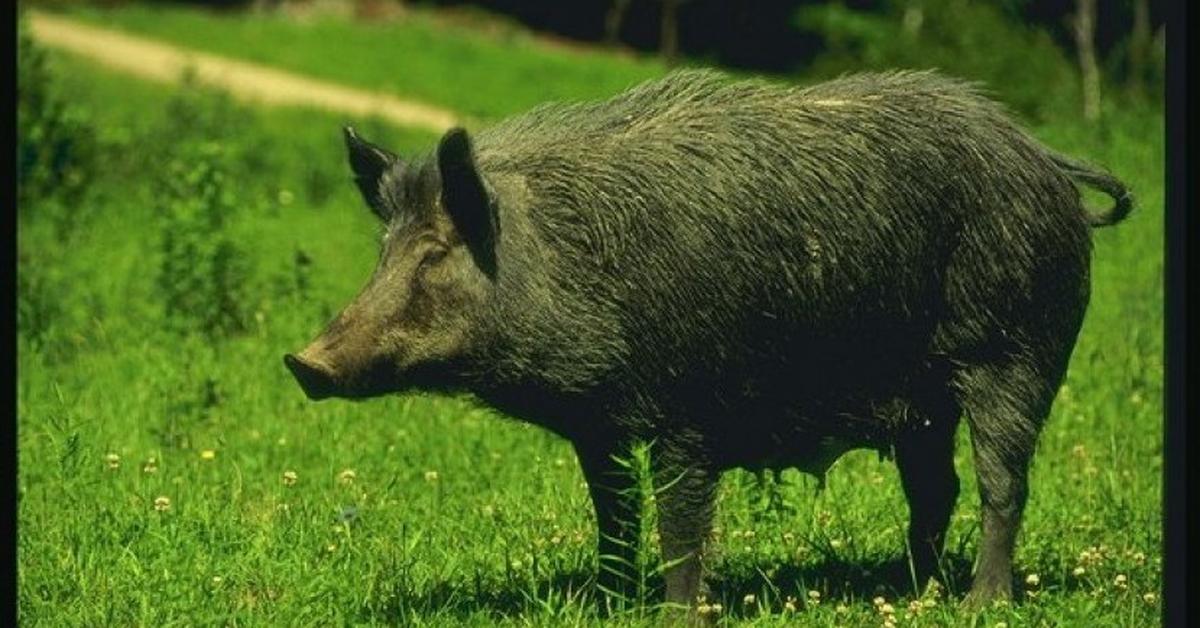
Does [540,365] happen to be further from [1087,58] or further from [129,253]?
[1087,58]

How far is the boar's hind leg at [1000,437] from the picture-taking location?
6664 millimetres

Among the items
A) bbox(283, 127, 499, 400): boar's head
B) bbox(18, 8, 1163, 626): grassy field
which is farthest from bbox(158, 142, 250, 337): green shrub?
bbox(283, 127, 499, 400): boar's head

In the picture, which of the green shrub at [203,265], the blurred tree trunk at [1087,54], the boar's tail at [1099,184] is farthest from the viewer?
the blurred tree trunk at [1087,54]

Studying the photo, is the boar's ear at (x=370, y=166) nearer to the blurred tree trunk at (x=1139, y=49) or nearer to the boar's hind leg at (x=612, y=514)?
the boar's hind leg at (x=612, y=514)

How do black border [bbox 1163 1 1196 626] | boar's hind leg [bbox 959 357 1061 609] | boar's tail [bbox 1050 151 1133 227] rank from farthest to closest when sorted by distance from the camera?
boar's tail [bbox 1050 151 1133 227]
boar's hind leg [bbox 959 357 1061 609]
black border [bbox 1163 1 1196 626]

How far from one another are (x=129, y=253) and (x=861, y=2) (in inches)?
1148

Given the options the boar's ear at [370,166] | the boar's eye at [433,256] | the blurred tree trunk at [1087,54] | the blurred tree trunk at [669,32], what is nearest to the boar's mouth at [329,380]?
the boar's eye at [433,256]

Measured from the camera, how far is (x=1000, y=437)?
6.67 metres

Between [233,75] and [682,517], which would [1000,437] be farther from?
[233,75]

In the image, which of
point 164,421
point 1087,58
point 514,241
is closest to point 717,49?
point 1087,58

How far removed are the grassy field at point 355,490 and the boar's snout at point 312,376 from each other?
67 cm

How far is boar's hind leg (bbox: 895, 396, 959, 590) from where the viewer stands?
22.9 ft

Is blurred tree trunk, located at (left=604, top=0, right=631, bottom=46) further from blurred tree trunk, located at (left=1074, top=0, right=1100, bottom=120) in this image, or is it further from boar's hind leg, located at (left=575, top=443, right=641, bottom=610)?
boar's hind leg, located at (left=575, top=443, right=641, bottom=610)

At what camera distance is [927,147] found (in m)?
6.56
